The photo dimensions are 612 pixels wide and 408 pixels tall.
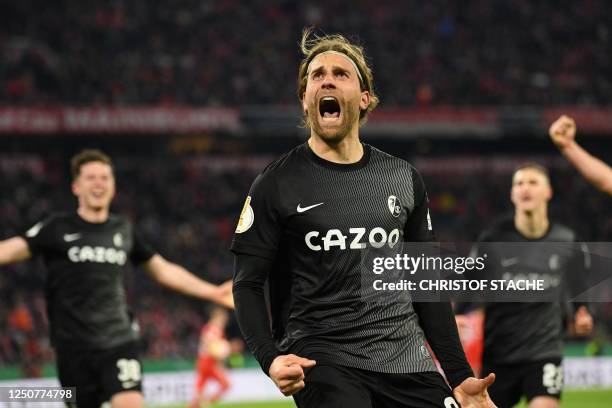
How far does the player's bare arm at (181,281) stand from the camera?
290 inches

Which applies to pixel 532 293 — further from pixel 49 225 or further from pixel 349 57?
pixel 349 57

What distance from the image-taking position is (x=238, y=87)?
28234 mm

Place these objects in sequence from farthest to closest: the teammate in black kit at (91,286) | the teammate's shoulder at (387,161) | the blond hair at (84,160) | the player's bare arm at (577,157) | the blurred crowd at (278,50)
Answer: the blurred crowd at (278,50), the blond hair at (84,160), the teammate in black kit at (91,286), the player's bare arm at (577,157), the teammate's shoulder at (387,161)

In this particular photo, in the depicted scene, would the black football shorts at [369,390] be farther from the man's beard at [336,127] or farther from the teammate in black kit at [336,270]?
the man's beard at [336,127]

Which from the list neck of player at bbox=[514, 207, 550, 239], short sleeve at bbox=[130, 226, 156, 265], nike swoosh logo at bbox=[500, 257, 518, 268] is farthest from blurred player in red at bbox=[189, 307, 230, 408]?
neck of player at bbox=[514, 207, 550, 239]

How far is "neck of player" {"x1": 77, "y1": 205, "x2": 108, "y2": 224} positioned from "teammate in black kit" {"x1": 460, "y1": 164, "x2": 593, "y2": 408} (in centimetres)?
305

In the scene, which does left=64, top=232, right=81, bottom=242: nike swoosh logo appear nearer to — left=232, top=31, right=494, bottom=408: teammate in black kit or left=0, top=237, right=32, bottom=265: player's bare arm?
left=0, top=237, right=32, bottom=265: player's bare arm

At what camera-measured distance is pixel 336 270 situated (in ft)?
14.2

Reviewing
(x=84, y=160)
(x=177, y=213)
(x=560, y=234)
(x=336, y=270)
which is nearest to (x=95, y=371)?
(x=84, y=160)

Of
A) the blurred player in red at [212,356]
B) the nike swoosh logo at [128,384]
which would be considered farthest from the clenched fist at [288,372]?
the blurred player in red at [212,356]

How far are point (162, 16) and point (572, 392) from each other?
1584 cm

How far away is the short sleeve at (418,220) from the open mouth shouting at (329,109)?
476 mm

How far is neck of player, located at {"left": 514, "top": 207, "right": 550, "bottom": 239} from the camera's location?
8.47 m

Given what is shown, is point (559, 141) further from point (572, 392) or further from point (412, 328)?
point (572, 392)
